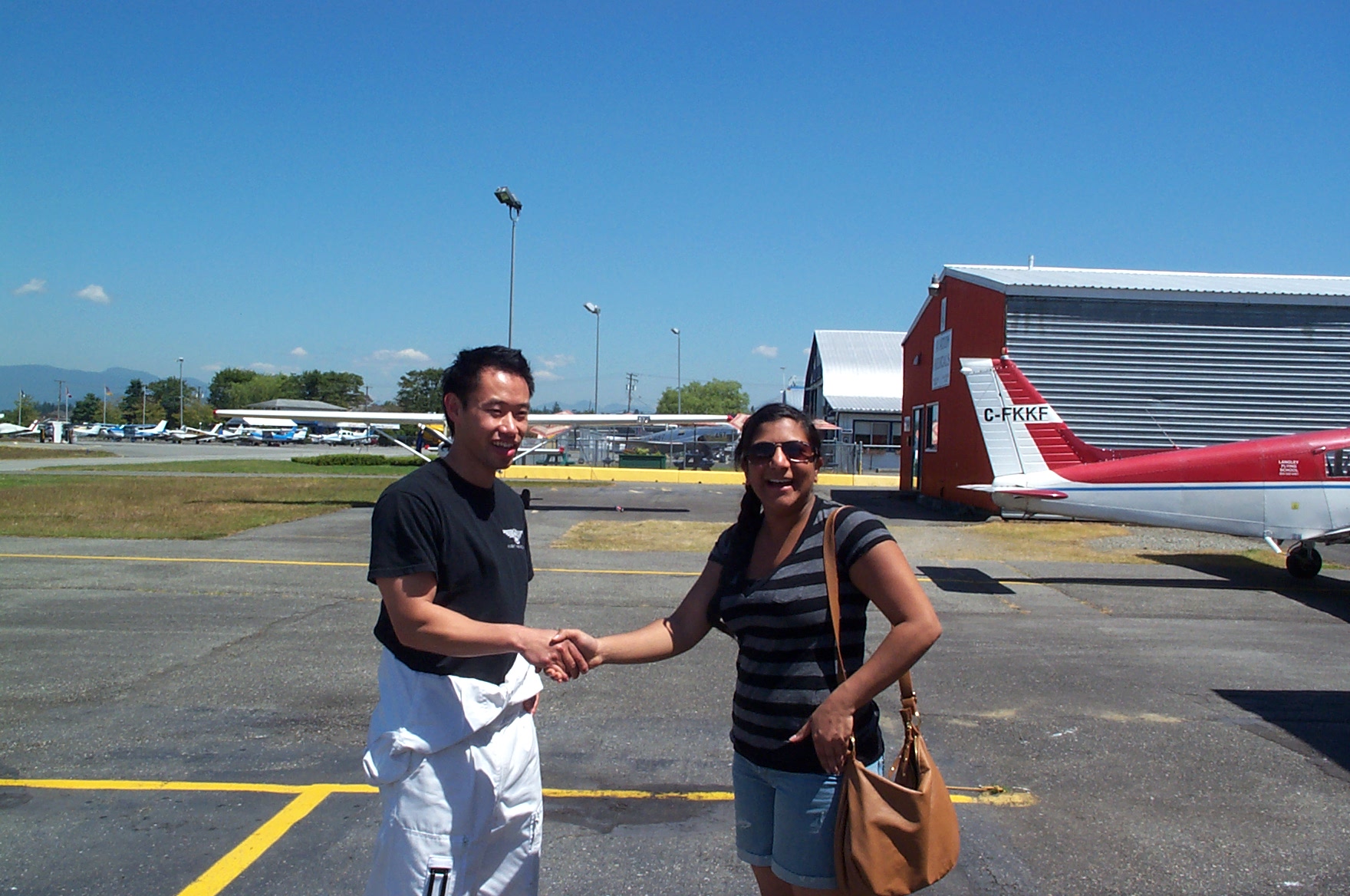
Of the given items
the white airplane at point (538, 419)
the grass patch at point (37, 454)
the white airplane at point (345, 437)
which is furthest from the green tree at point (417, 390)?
the white airplane at point (538, 419)

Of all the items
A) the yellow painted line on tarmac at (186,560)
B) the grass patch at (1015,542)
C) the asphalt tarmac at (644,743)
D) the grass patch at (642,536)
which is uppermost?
the asphalt tarmac at (644,743)

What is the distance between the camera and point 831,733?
7.37ft

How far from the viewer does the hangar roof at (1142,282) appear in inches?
699

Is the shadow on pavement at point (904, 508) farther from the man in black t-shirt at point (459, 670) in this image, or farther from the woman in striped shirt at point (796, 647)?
the man in black t-shirt at point (459, 670)

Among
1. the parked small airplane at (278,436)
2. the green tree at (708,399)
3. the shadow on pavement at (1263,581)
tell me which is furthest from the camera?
the green tree at (708,399)

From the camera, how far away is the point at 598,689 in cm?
599

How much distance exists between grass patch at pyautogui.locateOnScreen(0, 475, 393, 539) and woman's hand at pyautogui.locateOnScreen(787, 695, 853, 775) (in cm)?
1318

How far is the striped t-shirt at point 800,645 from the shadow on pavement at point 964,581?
8.15 meters

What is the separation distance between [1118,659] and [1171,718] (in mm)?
1542

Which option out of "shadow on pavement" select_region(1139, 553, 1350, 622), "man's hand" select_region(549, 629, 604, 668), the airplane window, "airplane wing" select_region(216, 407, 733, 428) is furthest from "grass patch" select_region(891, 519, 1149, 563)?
"man's hand" select_region(549, 629, 604, 668)

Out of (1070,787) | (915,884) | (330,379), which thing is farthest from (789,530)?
(330,379)

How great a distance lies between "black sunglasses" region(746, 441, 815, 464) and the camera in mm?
2527

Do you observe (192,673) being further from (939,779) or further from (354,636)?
(939,779)

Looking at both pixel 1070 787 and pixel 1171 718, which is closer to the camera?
pixel 1070 787
